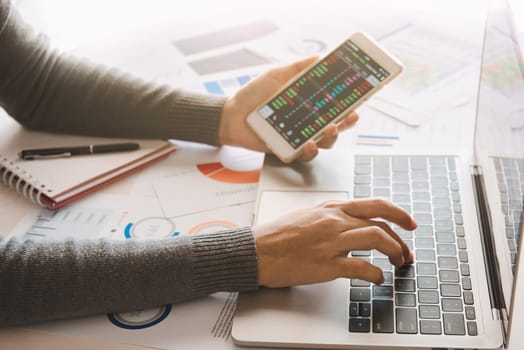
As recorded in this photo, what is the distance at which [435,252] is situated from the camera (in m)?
0.81

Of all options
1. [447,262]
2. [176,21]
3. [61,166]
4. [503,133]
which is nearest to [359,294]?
[447,262]

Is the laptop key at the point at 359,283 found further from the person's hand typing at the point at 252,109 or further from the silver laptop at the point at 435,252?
the person's hand typing at the point at 252,109

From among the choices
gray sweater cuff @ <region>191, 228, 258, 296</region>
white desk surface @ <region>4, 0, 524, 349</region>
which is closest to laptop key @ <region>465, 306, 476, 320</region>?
gray sweater cuff @ <region>191, 228, 258, 296</region>

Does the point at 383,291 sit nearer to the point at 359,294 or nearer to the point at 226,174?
the point at 359,294

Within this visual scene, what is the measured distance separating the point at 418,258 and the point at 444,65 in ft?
1.62

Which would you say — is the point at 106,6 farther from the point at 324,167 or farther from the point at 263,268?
the point at 263,268

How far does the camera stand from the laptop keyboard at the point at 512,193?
66 centimetres

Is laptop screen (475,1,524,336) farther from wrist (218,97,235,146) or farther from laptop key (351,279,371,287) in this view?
wrist (218,97,235,146)

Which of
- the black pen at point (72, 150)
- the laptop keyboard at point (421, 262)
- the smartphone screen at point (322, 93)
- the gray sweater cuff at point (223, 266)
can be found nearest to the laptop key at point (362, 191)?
the laptop keyboard at point (421, 262)

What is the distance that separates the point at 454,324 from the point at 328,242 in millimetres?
160

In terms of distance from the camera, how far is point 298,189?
94cm

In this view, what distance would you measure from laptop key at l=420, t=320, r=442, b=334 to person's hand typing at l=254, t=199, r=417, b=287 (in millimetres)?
67

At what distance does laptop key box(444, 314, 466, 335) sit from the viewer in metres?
0.70

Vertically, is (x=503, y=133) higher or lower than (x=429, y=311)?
higher
